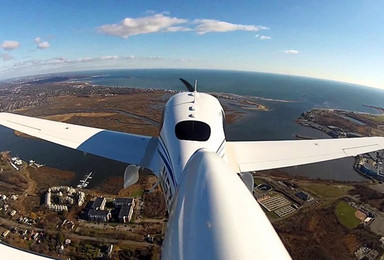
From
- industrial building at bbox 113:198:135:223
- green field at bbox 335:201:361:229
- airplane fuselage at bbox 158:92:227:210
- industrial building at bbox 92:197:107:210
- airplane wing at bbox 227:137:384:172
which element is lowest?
green field at bbox 335:201:361:229

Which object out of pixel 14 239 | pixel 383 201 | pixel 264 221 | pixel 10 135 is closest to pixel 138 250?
pixel 14 239

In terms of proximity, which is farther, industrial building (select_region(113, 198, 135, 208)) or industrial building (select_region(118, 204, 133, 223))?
industrial building (select_region(113, 198, 135, 208))

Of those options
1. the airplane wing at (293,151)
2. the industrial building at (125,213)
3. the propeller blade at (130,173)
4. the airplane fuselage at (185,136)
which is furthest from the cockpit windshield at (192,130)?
the industrial building at (125,213)

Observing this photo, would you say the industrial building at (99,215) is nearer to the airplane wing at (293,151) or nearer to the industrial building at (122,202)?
the industrial building at (122,202)

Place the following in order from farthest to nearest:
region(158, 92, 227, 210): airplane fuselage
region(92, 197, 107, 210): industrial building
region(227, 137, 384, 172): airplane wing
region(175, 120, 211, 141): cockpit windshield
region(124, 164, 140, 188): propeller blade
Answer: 1. region(92, 197, 107, 210): industrial building
2. region(124, 164, 140, 188): propeller blade
3. region(227, 137, 384, 172): airplane wing
4. region(175, 120, 211, 141): cockpit windshield
5. region(158, 92, 227, 210): airplane fuselage

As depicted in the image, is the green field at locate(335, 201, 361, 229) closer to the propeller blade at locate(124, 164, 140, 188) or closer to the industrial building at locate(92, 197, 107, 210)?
the propeller blade at locate(124, 164, 140, 188)

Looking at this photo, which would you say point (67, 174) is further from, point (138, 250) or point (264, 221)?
point (264, 221)

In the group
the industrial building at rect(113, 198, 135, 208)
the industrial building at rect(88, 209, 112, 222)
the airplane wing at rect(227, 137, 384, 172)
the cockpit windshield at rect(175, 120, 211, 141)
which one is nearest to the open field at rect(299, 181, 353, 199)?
the airplane wing at rect(227, 137, 384, 172)

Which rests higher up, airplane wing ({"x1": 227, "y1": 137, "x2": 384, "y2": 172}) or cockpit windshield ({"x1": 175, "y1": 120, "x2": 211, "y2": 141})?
cockpit windshield ({"x1": 175, "y1": 120, "x2": 211, "y2": 141})
